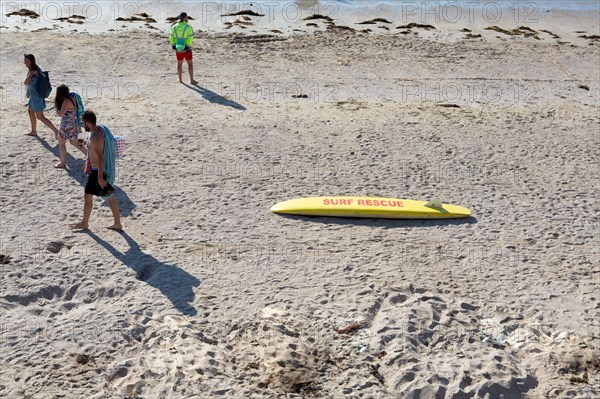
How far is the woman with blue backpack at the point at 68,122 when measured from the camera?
452 inches

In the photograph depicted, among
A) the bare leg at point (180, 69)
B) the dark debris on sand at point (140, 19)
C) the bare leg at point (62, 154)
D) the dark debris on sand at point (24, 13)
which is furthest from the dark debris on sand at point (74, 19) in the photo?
the bare leg at point (62, 154)

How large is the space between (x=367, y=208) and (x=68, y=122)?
4327mm

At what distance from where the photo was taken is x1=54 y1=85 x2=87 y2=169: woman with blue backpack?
11.5 meters

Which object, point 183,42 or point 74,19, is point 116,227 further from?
point 74,19

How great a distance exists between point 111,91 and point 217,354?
8212 millimetres

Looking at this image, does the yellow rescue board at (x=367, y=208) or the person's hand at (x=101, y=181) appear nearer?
the person's hand at (x=101, y=181)

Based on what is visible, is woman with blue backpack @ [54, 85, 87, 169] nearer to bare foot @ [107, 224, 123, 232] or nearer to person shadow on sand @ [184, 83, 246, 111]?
bare foot @ [107, 224, 123, 232]

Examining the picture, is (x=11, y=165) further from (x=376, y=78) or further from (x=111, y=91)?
(x=376, y=78)

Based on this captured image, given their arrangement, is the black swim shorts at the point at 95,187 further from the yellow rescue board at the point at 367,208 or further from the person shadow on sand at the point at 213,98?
the person shadow on sand at the point at 213,98

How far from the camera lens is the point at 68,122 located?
11664mm

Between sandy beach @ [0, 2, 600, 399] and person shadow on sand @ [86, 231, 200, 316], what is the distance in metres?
0.03

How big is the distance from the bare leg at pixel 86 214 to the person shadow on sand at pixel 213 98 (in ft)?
15.8

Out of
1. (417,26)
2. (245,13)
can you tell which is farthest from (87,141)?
(417,26)

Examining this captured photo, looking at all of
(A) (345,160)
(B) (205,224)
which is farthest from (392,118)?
(B) (205,224)
